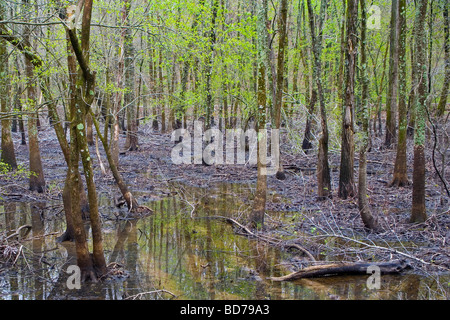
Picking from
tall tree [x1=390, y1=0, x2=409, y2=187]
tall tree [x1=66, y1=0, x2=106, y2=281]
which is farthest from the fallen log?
tall tree [x1=390, y1=0, x2=409, y2=187]

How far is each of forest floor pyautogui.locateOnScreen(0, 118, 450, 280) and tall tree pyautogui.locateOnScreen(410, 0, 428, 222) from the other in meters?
0.49

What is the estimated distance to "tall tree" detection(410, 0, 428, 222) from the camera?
8.32 metres

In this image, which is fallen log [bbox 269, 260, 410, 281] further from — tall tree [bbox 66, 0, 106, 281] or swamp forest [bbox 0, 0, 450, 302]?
tall tree [bbox 66, 0, 106, 281]

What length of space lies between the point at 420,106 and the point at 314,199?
16.0 ft

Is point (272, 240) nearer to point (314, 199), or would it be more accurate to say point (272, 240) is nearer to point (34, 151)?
point (314, 199)

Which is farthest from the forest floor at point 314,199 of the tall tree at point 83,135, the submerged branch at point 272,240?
the tall tree at point 83,135

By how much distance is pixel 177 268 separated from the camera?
7.59m

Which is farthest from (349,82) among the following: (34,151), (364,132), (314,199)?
(34,151)

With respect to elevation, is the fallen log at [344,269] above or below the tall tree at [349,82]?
below

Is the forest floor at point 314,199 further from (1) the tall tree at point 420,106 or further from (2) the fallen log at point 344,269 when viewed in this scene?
(1) the tall tree at point 420,106

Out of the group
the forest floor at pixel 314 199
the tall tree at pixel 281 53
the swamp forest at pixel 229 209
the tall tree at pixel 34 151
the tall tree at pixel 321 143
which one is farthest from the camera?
the tall tree at pixel 34 151

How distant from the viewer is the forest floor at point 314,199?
Answer: 7.89m

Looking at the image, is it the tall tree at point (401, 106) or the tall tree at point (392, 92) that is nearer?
the tall tree at point (401, 106)

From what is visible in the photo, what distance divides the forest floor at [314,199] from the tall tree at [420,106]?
487 mm
